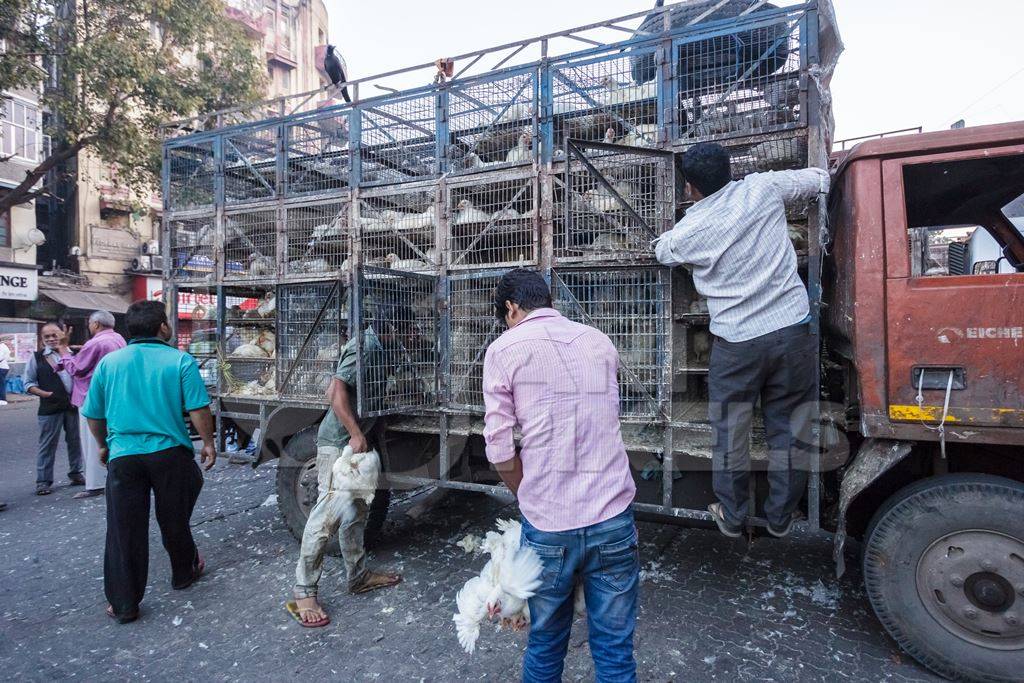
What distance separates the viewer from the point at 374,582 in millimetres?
3883

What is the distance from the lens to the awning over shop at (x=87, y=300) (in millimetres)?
16984

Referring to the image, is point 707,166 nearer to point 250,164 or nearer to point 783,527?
point 783,527

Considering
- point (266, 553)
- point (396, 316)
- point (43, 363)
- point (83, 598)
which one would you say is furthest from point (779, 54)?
point (43, 363)

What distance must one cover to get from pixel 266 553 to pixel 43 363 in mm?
3976

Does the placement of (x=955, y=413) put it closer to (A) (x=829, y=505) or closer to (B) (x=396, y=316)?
(A) (x=829, y=505)

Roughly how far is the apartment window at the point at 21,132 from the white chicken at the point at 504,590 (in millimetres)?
19654

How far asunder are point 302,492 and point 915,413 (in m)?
4.03

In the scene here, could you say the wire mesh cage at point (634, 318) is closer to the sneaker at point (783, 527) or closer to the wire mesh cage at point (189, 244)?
the sneaker at point (783, 527)

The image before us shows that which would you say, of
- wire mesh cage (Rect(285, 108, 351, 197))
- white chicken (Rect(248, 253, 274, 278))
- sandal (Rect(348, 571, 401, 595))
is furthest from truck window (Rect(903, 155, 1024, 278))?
white chicken (Rect(248, 253, 274, 278))

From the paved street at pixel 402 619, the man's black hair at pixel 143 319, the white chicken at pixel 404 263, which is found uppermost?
the white chicken at pixel 404 263

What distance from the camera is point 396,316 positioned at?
13.4ft

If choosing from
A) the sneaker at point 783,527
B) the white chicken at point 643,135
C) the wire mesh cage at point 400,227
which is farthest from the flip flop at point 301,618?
the white chicken at point 643,135

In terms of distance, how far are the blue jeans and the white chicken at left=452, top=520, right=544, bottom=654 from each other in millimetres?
43

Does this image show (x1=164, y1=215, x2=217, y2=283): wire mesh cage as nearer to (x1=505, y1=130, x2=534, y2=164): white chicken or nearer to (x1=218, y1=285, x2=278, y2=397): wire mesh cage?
(x1=218, y1=285, x2=278, y2=397): wire mesh cage
